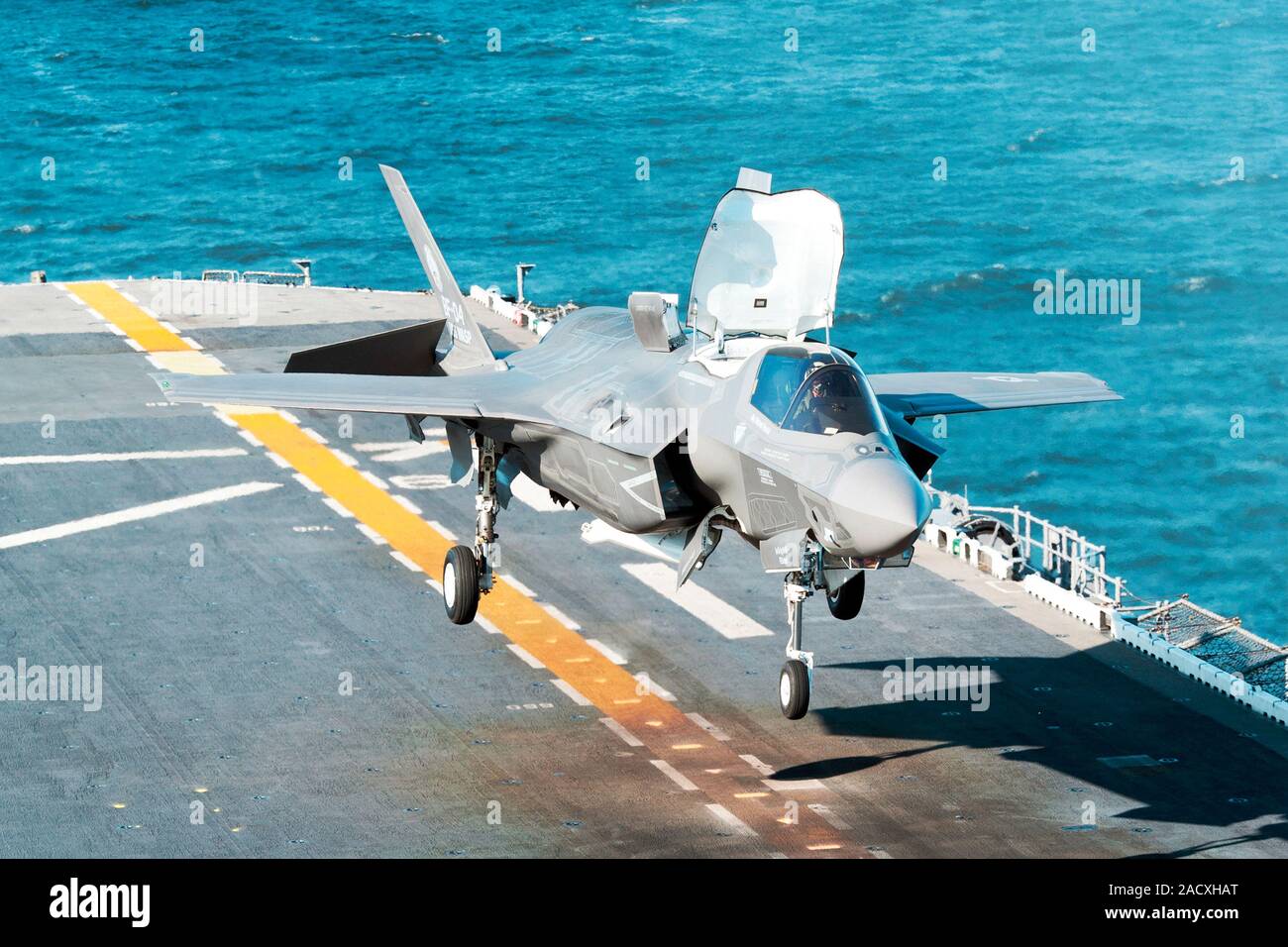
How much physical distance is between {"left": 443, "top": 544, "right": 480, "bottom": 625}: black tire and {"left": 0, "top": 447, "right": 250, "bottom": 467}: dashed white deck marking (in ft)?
49.2

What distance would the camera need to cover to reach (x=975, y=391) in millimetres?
30891

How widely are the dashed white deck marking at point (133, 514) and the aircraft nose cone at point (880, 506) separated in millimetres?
22427

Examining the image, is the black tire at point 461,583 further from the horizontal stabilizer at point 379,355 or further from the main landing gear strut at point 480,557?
the horizontal stabilizer at point 379,355

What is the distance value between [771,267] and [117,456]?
78.7 feet

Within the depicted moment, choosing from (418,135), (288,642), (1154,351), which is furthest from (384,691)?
(418,135)

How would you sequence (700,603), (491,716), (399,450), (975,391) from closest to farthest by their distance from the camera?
(491,716), (975,391), (700,603), (399,450)

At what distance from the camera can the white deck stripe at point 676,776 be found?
27.4m

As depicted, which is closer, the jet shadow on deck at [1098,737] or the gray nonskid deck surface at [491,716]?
the gray nonskid deck surface at [491,716]

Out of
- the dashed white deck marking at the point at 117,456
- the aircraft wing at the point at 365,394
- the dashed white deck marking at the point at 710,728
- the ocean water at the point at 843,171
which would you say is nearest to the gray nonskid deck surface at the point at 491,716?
the dashed white deck marking at the point at 710,728

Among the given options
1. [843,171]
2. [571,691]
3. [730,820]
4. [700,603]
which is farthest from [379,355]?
[843,171]

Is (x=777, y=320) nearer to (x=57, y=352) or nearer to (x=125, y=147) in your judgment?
(x=57, y=352)

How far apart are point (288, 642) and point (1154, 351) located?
7237 cm

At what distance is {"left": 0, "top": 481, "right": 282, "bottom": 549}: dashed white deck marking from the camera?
128ft

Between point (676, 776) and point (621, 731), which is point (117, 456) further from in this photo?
point (676, 776)
